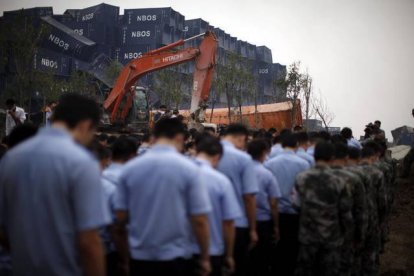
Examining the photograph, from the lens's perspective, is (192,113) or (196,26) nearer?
(192,113)

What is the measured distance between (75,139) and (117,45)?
51545mm

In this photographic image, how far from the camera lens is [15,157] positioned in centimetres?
242

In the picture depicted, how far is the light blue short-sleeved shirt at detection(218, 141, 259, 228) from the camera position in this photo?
191 inches

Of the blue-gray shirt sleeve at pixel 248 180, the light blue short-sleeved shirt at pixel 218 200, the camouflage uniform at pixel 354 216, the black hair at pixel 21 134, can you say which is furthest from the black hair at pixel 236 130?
the black hair at pixel 21 134

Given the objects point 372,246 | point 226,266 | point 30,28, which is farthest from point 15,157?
point 30,28

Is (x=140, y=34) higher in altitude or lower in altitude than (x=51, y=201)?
higher

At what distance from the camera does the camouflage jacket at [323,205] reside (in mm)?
5320

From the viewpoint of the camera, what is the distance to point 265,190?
5508mm

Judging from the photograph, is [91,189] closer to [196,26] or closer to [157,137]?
[157,137]

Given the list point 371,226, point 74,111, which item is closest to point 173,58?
point 371,226

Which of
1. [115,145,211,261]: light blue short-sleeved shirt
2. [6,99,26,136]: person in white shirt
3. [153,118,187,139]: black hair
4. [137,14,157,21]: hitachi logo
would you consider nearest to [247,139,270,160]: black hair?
[153,118,187,139]: black hair

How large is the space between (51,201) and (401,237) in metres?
11.2

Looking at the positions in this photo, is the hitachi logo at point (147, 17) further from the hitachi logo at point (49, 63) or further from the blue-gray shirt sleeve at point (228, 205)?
the blue-gray shirt sleeve at point (228, 205)

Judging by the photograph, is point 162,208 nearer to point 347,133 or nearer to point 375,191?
point 375,191
